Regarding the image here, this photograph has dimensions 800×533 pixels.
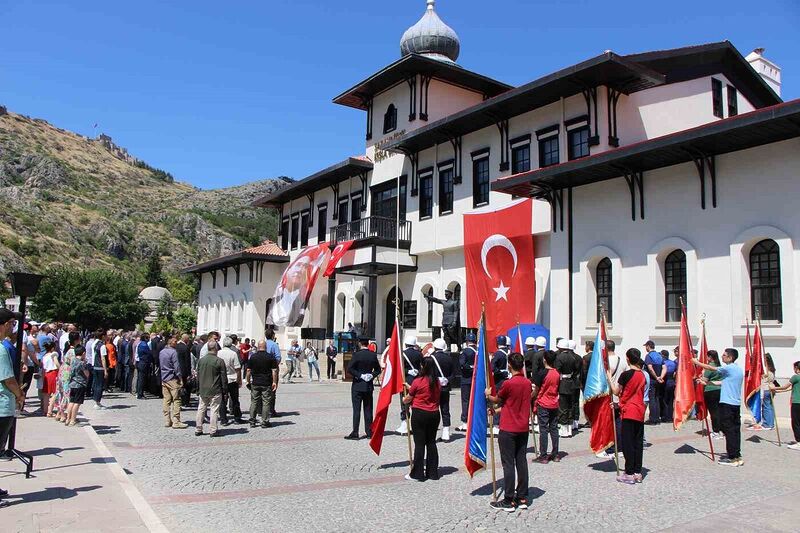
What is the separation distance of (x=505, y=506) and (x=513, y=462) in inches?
20.0

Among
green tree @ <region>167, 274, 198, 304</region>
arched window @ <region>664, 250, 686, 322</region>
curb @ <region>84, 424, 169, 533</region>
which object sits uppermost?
green tree @ <region>167, 274, 198, 304</region>

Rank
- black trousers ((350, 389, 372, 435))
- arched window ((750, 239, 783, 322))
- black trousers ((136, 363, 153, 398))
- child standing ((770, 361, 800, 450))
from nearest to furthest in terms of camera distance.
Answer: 1. child standing ((770, 361, 800, 450))
2. black trousers ((350, 389, 372, 435))
3. arched window ((750, 239, 783, 322))
4. black trousers ((136, 363, 153, 398))

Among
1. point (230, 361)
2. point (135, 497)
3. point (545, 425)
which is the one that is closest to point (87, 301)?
point (230, 361)

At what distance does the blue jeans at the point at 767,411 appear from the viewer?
44.6 ft

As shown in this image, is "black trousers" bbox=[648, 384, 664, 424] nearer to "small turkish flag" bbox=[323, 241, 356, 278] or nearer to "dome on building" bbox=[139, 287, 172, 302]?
"small turkish flag" bbox=[323, 241, 356, 278]

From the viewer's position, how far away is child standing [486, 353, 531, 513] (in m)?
7.45

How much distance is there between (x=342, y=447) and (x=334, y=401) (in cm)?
759

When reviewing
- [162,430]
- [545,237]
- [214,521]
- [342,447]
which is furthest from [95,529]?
[545,237]

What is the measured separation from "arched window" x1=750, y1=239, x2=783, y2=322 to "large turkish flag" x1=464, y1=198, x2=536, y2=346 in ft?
23.2

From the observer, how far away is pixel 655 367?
46.4 ft

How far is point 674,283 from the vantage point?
17469mm

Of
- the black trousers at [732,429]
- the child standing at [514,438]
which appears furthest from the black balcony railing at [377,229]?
the child standing at [514,438]

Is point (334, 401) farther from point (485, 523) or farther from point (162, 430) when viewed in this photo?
point (485, 523)

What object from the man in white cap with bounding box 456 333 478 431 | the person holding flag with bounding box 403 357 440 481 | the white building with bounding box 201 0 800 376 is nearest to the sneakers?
the person holding flag with bounding box 403 357 440 481
